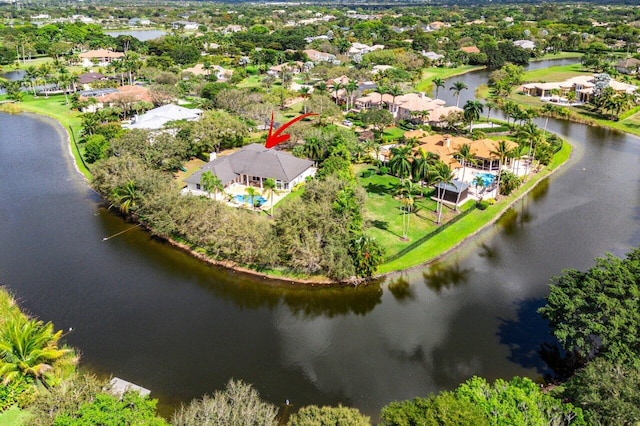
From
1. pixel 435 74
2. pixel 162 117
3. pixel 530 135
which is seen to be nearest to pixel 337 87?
pixel 162 117

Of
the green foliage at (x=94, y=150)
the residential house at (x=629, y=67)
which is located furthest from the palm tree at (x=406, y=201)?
the residential house at (x=629, y=67)

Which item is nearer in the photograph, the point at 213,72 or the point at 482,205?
the point at 482,205

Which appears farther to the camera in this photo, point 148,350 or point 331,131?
point 331,131

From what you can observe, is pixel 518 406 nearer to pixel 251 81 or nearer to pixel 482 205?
pixel 482 205

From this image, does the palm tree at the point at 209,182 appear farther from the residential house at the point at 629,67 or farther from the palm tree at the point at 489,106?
the residential house at the point at 629,67

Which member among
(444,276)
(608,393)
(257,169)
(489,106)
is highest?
(489,106)

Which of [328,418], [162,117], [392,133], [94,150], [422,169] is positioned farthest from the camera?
[392,133]

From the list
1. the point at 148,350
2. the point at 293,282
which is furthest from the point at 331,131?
the point at 148,350

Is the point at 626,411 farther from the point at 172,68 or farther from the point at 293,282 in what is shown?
the point at 172,68
